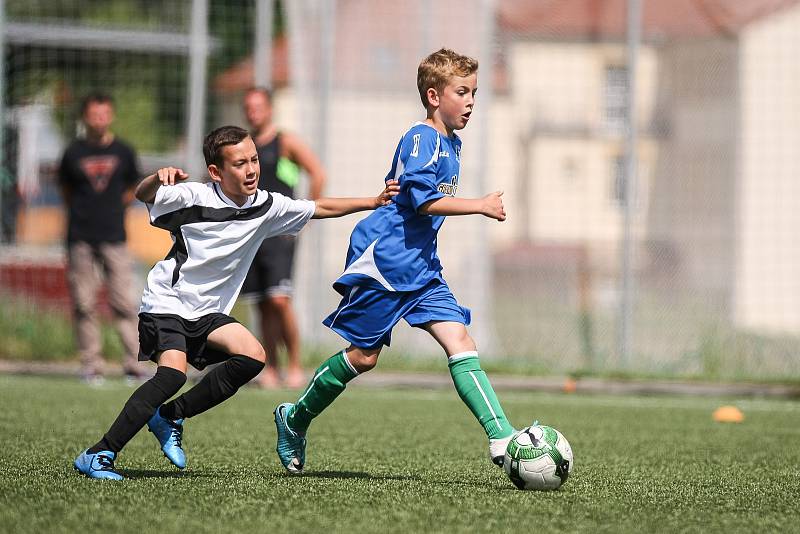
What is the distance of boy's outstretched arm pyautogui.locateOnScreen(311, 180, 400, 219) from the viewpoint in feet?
16.9

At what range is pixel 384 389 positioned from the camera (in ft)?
34.9

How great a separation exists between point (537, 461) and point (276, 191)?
5217mm

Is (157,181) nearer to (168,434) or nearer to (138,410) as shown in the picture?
(138,410)

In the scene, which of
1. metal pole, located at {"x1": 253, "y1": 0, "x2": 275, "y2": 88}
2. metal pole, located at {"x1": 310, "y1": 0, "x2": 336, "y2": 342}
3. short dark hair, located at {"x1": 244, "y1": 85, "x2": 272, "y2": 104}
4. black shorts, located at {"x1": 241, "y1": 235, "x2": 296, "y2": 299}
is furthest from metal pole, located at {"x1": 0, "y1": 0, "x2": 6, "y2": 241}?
black shorts, located at {"x1": 241, "y1": 235, "x2": 296, "y2": 299}

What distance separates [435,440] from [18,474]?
2464 millimetres

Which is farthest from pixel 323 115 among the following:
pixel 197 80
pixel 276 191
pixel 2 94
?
pixel 2 94

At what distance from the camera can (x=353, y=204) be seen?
5.35 metres

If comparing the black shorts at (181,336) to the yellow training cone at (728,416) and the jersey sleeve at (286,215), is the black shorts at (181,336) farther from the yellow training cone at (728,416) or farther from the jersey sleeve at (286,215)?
the yellow training cone at (728,416)

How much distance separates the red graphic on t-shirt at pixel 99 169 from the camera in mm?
10367

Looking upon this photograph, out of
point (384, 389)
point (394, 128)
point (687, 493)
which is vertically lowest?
point (384, 389)

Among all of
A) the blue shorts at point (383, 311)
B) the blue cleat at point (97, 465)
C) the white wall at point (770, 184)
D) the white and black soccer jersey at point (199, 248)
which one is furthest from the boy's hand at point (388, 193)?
the white wall at point (770, 184)

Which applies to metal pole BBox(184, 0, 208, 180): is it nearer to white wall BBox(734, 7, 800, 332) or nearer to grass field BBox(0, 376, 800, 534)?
grass field BBox(0, 376, 800, 534)

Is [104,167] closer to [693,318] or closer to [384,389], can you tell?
[384,389]

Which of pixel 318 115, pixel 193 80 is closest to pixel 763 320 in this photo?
pixel 318 115
